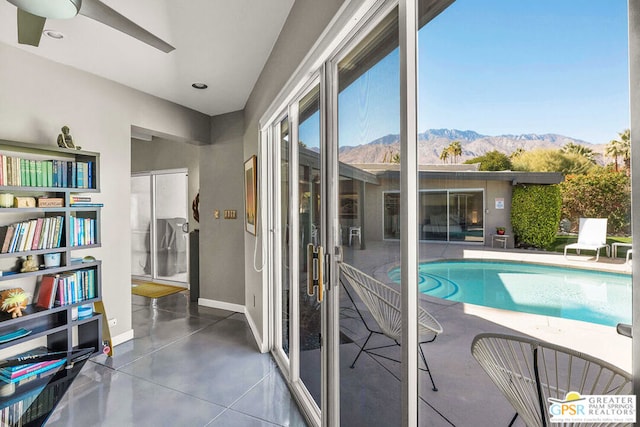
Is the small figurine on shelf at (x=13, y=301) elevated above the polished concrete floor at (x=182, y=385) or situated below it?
above

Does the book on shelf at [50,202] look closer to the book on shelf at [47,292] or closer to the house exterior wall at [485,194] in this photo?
the book on shelf at [47,292]

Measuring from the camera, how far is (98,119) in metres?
3.16

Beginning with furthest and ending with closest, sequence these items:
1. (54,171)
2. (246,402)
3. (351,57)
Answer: (54,171) < (246,402) < (351,57)

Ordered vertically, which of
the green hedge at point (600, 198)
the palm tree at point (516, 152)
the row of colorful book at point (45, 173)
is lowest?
the green hedge at point (600, 198)

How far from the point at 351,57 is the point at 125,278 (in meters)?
3.22

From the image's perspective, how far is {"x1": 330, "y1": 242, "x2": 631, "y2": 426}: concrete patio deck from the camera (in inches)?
21.8

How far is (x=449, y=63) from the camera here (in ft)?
2.92

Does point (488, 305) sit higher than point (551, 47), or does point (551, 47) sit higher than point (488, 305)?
point (551, 47)

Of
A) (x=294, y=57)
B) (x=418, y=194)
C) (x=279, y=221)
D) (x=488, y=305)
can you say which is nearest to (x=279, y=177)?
(x=279, y=221)

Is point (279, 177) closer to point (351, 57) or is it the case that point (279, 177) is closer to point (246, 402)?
point (351, 57)

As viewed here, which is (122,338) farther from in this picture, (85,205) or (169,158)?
(169,158)

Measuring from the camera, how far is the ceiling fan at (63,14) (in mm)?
1446

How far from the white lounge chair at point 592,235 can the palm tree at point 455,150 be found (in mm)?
347

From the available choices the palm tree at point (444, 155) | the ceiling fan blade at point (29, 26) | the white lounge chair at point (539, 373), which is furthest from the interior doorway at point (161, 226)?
the white lounge chair at point (539, 373)
